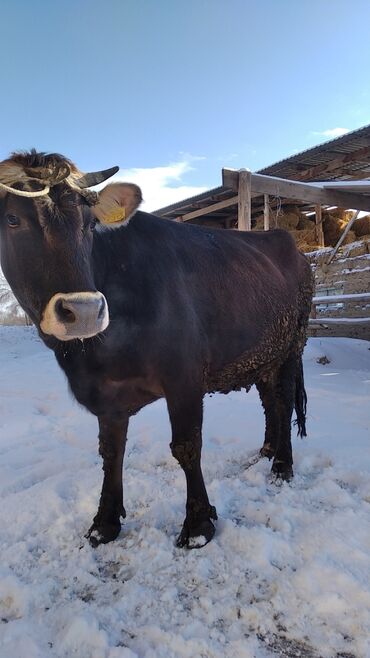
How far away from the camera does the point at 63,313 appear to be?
1964 millimetres

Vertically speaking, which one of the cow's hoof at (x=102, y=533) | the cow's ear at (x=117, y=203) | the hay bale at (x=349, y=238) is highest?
the cow's ear at (x=117, y=203)

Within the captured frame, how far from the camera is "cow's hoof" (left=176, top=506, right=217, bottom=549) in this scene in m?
2.54

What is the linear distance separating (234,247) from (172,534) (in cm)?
224

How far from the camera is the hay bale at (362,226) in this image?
12.8m

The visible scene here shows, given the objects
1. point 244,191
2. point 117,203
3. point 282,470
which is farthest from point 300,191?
point 117,203

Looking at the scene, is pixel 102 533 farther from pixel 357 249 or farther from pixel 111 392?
pixel 357 249

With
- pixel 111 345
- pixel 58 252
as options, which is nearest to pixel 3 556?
pixel 111 345

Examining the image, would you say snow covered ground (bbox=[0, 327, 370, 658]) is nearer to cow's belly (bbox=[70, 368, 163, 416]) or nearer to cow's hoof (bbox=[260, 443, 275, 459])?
cow's hoof (bbox=[260, 443, 275, 459])

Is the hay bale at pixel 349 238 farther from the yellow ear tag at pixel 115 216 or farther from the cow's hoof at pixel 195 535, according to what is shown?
the cow's hoof at pixel 195 535

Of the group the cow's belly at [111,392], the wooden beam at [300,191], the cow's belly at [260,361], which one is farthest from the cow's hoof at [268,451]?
the wooden beam at [300,191]

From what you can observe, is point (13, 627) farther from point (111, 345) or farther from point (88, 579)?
point (111, 345)

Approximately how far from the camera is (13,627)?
6.27 feet

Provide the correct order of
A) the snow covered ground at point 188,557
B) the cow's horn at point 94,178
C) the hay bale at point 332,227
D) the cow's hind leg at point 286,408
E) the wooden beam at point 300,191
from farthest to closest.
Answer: the hay bale at point 332,227, the wooden beam at point 300,191, the cow's hind leg at point 286,408, the cow's horn at point 94,178, the snow covered ground at point 188,557

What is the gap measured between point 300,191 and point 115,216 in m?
4.90
